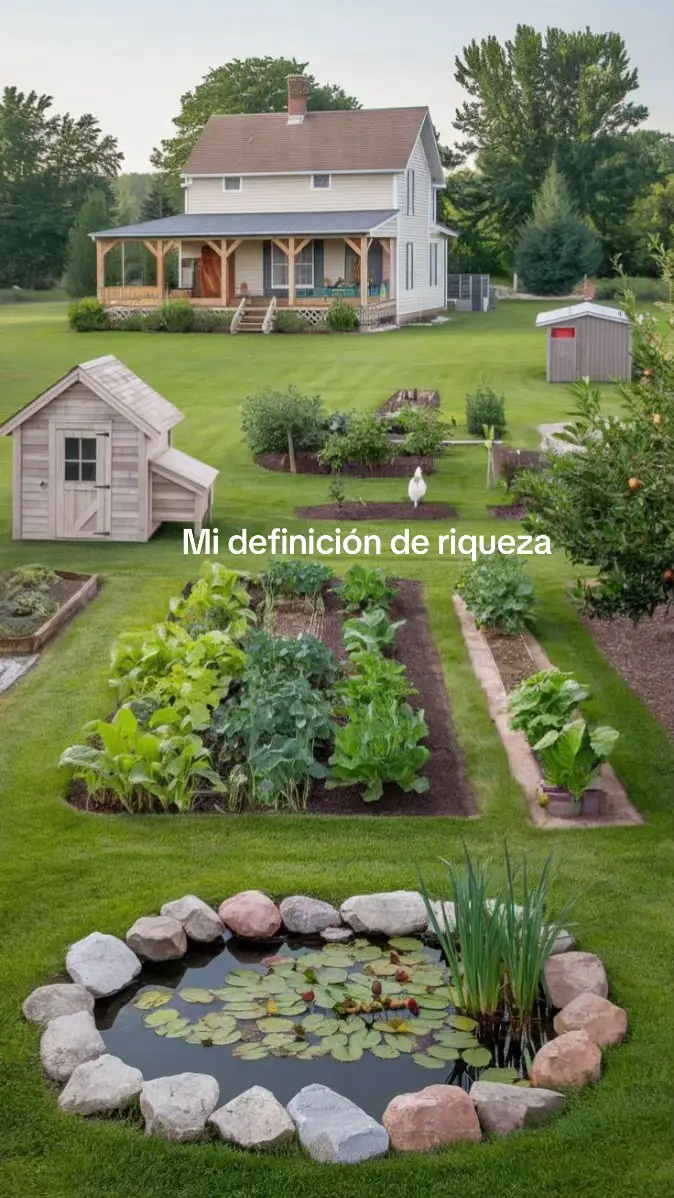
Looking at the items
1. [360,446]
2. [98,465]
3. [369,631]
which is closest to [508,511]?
[360,446]

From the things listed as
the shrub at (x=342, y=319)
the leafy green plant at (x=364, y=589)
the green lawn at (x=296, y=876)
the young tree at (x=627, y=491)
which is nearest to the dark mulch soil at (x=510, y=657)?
the green lawn at (x=296, y=876)

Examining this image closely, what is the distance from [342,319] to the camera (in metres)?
41.1

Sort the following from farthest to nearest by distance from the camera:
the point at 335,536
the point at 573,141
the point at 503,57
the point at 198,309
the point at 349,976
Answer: the point at 503,57, the point at 573,141, the point at 198,309, the point at 335,536, the point at 349,976

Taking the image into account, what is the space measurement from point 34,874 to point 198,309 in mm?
36242

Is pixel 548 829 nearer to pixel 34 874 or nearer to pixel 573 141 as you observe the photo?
pixel 34 874

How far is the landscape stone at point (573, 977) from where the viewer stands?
6.82m

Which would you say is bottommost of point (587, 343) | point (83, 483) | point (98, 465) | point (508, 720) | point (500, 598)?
point (508, 720)

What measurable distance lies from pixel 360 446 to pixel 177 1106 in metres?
16.8

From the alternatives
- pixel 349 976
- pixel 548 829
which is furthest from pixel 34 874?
pixel 548 829

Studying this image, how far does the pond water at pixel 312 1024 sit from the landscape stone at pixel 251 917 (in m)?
0.09

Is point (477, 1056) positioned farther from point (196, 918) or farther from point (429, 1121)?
point (196, 918)

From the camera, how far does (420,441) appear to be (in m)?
22.6

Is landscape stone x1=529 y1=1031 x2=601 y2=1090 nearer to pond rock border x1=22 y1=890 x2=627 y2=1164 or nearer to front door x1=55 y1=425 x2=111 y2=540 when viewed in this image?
pond rock border x1=22 y1=890 x2=627 y2=1164

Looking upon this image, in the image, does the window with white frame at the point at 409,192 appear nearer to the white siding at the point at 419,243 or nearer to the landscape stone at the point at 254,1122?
the white siding at the point at 419,243
